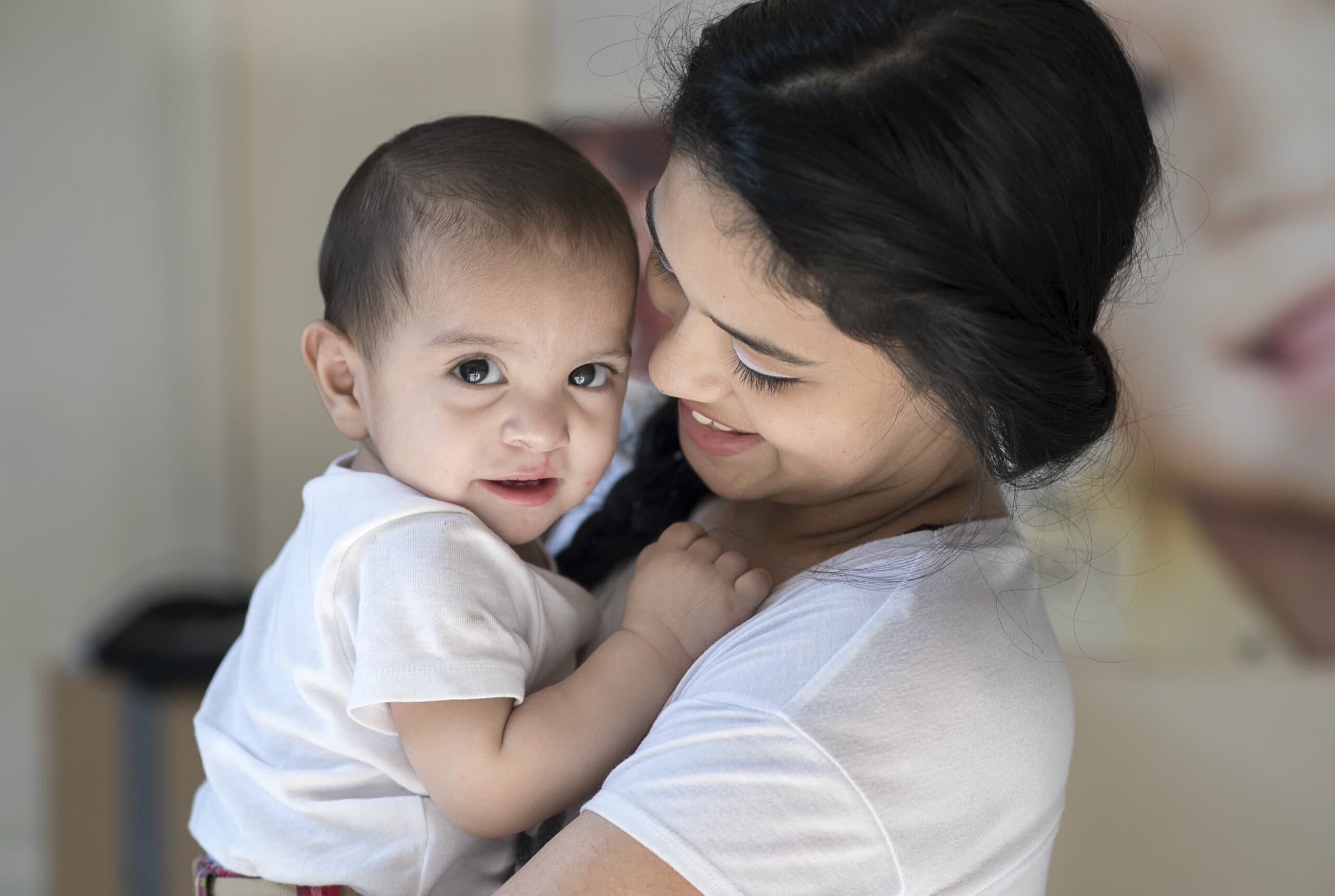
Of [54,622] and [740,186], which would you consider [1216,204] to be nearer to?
[740,186]

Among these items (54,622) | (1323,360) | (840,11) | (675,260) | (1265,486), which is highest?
(840,11)

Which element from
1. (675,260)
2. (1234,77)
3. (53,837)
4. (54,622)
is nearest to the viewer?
(675,260)

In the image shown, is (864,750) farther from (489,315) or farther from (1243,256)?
(1243,256)

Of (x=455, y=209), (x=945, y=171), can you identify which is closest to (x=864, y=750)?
(x=945, y=171)

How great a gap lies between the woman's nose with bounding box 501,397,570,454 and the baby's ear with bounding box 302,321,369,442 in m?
0.18

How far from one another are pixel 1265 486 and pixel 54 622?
11.2ft

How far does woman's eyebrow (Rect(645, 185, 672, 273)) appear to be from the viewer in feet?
3.30

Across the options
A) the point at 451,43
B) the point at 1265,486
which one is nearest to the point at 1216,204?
the point at 1265,486

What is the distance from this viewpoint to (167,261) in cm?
317

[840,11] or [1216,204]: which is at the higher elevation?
[840,11]

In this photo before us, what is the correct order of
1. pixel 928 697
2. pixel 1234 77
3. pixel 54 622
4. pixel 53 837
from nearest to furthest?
pixel 928 697 < pixel 1234 77 < pixel 53 837 < pixel 54 622

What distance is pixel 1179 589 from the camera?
8.85ft

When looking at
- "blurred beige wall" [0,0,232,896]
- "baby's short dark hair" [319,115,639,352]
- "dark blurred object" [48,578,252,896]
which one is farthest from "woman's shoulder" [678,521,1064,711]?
"blurred beige wall" [0,0,232,896]

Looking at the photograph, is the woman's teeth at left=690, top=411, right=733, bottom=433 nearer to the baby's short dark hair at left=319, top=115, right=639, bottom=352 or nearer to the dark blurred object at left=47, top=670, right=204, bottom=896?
the baby's short dark hair at left=319, top=115, right=639, bottom=352
